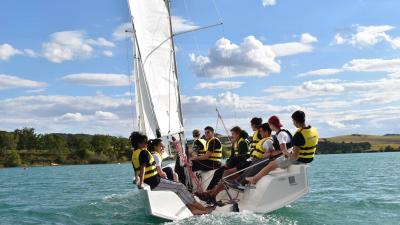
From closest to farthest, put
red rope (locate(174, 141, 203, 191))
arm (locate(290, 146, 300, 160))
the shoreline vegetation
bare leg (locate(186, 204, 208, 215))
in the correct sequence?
arm (locate(290, 146, 300, 160))
bare leg (locate(186, 204, 208, 215))
red rope (locate(174, 141, 203, 191))
the shoreline vegetation

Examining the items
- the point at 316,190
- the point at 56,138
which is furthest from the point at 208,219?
the point at 56,138

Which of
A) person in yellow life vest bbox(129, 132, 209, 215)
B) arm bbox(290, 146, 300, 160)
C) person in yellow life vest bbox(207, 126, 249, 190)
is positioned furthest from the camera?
person in yellow life vest bbox(207, 126, 249, 190)

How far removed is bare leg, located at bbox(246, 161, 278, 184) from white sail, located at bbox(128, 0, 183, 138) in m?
3.43

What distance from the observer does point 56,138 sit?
440 feet

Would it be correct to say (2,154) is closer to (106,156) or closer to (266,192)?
(106,156)

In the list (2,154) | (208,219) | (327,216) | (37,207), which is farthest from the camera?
(2,154)

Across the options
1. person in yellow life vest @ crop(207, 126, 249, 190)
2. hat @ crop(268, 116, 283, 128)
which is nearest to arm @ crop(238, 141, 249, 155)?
person in yellow life vest @ crop(207, 126, 249, 190)

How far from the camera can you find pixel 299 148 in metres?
11.8

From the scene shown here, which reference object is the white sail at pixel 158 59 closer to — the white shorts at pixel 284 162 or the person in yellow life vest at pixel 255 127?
the person in yellow life vest at pixel 255 127

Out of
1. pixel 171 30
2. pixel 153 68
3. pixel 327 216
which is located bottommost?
pixel 327 216

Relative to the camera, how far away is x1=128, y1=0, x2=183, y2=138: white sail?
1502 centimetres

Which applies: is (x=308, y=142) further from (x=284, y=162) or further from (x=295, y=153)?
(x=284, y=162)

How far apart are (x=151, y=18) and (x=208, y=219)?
6771 millimetres

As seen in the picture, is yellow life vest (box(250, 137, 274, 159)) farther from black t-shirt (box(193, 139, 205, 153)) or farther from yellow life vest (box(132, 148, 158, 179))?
yellow life vest (box(132, 148, 158, 179))
